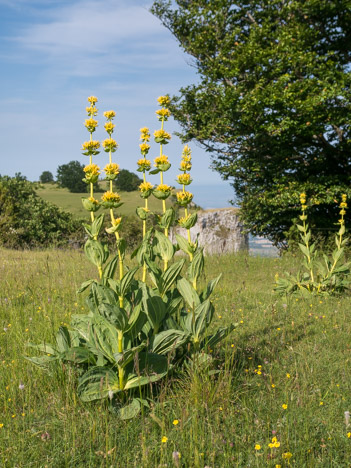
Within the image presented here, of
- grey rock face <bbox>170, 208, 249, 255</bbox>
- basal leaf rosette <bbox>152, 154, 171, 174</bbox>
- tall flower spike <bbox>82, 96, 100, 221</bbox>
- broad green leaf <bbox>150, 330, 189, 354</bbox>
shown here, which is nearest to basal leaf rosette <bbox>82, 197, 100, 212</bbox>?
tall flower spike <bbox>82, 96, 100, 221</bbox>

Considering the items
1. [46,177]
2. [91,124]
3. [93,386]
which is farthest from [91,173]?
[46,177]

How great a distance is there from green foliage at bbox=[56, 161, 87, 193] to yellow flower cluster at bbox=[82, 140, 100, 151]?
4161 cm

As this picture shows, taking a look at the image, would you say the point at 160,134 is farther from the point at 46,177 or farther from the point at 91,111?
the point at 46,177

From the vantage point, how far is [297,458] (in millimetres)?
2416

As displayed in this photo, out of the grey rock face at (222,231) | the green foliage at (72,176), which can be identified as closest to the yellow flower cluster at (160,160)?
the grey rock face at (222,231)

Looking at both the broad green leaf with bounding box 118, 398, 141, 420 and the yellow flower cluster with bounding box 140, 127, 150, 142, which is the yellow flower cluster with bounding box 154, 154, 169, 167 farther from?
the broad green leaf with bounding box 118, 398, 141, 420

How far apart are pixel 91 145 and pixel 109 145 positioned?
205 millimetres

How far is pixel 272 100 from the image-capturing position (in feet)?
34.9

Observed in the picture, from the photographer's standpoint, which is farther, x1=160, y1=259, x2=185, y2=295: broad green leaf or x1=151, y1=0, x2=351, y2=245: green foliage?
x1=151, y1=0, x2=351, y2=245: green foliage

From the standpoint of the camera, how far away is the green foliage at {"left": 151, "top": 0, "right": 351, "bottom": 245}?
10.9 meters

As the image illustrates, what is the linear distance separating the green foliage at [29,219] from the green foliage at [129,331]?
1346 cm

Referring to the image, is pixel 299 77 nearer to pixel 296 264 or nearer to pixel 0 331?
pixel 296 264

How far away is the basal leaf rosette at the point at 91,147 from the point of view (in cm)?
330

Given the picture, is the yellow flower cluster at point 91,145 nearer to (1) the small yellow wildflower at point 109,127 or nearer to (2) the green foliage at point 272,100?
(1) the small yellow wildflower at point 109,127
